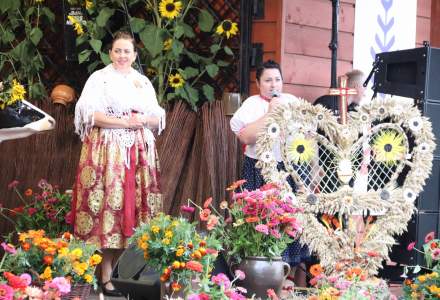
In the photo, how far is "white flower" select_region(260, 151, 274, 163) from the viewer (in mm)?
4387

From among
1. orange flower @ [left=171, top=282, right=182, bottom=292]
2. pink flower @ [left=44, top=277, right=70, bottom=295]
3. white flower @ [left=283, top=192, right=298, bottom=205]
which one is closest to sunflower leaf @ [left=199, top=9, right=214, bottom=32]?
white flower @ [left=283, top=192, right=298, bottom=205]

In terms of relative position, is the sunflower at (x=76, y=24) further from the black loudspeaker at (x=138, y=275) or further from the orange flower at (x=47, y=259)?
the orange flower at (x=47, y=259)

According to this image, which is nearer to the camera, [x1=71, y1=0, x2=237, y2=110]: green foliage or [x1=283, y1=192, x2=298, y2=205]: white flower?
[x1=283, y1=192, x2=298, y2=205]: white flower

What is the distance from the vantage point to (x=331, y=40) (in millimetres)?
5684

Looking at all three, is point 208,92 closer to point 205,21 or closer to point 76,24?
point 205,21

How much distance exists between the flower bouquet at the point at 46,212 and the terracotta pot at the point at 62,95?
0.57 m

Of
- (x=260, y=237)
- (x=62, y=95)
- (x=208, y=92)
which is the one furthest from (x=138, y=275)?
(x=62, y=95)

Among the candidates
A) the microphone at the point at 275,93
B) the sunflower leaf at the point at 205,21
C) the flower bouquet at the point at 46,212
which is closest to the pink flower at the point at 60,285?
the microphone at the point at 275,93

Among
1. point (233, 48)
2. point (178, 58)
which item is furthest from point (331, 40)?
point (178, 58)

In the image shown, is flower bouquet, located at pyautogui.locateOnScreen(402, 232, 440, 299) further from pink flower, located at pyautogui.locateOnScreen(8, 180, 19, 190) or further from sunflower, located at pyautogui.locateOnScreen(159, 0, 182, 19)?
pink flower, located at pyautogui.locateOnScreen(8, 180, 19, 190)

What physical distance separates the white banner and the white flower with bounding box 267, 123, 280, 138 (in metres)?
1.97

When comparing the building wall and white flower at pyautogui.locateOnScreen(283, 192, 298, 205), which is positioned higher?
the building wall

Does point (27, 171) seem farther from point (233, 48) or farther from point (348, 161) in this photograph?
point (348, 161)

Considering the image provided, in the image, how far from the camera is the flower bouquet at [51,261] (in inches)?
132
